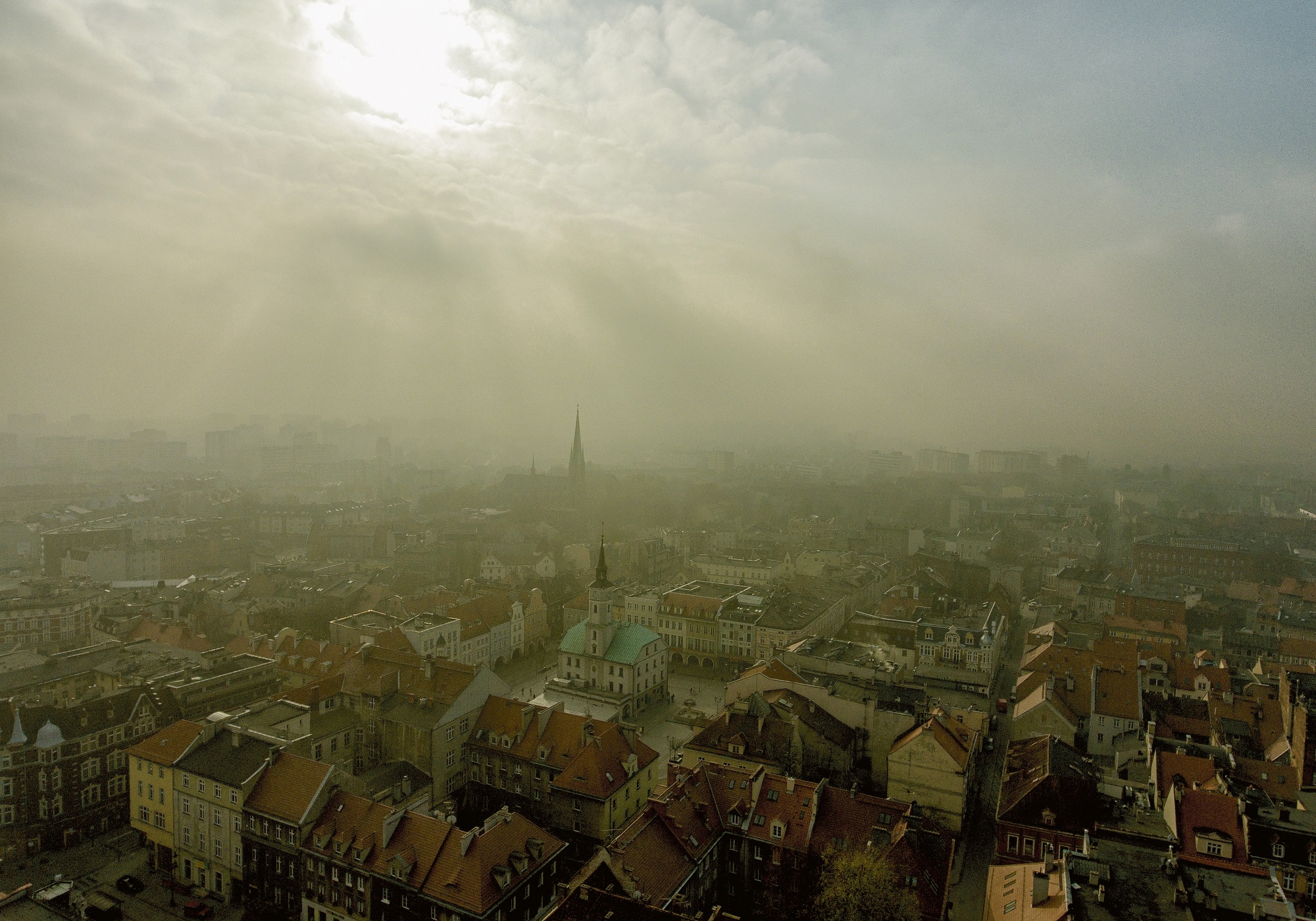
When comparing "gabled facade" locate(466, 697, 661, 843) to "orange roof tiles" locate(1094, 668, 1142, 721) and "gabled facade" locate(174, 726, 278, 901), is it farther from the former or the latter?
"orange roof tiles" locate(1094, 668, 1142, 721)

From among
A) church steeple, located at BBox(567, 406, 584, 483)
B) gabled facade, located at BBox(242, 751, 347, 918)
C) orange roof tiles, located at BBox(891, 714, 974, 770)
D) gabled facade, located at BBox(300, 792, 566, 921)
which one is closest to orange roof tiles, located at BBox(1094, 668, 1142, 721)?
orange roof tiles, located at BBox(891, 714, 974, 770)

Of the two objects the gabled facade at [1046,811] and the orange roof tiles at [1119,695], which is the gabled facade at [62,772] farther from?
the orange roof tiles at [1119,695]

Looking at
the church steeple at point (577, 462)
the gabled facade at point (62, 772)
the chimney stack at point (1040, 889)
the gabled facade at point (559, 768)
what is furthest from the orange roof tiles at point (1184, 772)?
the church steeple at point (577, 462)

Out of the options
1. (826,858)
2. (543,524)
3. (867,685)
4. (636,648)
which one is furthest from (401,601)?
(543,524)

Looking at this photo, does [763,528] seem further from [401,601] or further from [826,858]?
[826,858]

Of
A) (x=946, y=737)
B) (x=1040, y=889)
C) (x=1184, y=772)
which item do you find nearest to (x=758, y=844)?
(x=1040, y=889)

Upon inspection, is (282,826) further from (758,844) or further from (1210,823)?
(1210,823)
